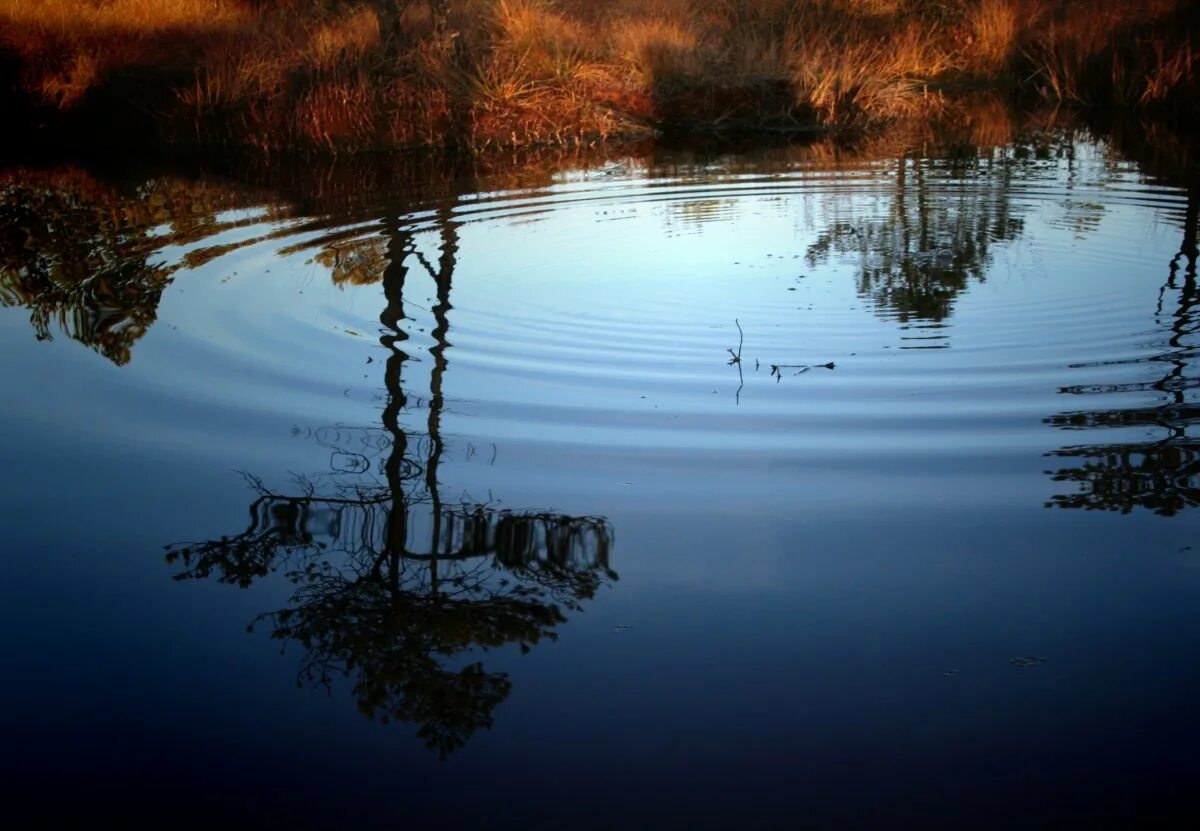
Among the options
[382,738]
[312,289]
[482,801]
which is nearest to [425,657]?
[382,738]

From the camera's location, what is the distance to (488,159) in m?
14.6

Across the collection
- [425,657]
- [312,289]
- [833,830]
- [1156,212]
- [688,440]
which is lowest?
[833,830]

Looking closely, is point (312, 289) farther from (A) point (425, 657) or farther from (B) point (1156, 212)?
(B) point (1156, 212)

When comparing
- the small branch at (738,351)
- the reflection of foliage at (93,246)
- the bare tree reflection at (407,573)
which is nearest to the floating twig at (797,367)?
the small branch at (738,351)

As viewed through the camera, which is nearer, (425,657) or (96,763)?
(96,763)

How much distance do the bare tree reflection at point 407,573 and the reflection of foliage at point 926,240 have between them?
3193 millimetres

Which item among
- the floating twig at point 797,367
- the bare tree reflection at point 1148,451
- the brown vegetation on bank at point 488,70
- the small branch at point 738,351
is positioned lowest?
the bare tree reflection at point 1148,451

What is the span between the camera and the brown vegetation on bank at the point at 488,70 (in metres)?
15.6

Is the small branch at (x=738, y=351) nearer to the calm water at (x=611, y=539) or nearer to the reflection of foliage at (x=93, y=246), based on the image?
the calm water at (x=611, y=539)

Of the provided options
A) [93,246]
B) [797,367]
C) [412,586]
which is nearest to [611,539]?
[412,586]

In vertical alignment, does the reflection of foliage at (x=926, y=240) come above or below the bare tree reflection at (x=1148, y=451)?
above

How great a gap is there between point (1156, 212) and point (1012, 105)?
31.4ft

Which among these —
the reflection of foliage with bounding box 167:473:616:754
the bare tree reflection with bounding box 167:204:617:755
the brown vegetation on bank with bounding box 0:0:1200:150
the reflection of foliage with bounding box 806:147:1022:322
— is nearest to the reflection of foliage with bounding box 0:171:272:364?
the bare tree reflection with bounding box 167:204:617:755

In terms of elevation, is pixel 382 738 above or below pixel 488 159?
below
